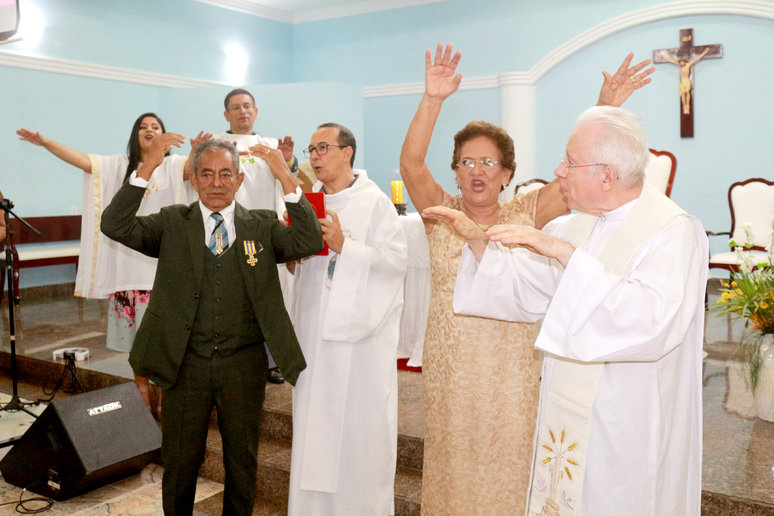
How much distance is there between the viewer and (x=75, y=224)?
8.31m

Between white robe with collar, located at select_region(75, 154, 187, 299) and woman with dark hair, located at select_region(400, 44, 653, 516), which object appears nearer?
woman with dark hair, located at select_region(400, 44, 653, 516)

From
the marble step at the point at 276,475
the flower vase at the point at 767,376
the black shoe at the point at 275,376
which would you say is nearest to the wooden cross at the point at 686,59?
the flower vase at the point at 767,376

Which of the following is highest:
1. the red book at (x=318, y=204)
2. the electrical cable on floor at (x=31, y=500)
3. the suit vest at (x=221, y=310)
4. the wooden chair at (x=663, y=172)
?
the wooden chair at (x=663, y=172)

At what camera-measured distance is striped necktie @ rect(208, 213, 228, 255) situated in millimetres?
2844

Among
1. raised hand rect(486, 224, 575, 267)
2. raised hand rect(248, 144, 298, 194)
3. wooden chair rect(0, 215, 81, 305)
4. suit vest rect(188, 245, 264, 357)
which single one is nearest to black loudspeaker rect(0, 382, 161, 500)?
suit vest rect(188, 245, 264, 357)

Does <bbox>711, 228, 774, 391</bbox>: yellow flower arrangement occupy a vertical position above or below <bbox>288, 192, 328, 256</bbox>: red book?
below

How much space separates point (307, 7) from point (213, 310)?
355 inches

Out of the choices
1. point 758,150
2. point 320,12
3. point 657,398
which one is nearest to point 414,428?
point 657,398

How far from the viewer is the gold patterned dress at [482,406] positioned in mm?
2344

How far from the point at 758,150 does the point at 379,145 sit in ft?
16.4

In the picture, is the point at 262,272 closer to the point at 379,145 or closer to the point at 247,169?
the point at 247,169

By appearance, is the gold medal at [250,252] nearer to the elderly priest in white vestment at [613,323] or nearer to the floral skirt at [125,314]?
the elderly priest in white vestment at [613,323]

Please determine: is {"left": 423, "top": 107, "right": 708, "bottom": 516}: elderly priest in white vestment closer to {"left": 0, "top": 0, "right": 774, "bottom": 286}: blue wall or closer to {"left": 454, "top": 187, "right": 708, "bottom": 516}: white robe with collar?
{"left": 454, "top": 187, "right": 708, "bottom": 516}: white robe with collar

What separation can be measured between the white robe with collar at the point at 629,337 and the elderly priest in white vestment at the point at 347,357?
3.14 feet
